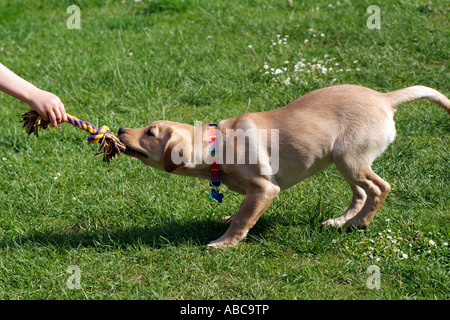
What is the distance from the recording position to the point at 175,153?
3822 mm

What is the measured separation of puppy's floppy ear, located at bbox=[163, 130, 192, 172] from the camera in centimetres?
382

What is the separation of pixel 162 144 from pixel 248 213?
778 millimetres

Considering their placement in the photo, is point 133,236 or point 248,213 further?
point 133,236

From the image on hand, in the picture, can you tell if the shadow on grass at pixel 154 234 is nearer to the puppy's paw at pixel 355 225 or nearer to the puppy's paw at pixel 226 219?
the puppy's paw at pixel 226 219

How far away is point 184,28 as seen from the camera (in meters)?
7.37

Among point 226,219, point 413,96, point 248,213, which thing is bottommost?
point 226,219

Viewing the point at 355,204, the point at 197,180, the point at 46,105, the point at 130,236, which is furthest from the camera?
the point at 197,180

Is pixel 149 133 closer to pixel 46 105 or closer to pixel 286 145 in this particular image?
pixel 46 105

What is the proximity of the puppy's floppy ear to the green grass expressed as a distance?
1.72 feet

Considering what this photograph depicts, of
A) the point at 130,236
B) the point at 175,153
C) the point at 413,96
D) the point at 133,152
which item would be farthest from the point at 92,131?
the point at 413,96

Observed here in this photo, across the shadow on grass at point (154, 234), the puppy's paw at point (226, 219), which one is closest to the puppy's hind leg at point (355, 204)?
the shadow on grass at point (154, 234)

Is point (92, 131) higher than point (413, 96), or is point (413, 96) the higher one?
point (413, 96)

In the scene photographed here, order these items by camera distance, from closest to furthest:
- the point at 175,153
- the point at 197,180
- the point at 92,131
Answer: the point at 175,153 → the point at 92,131 → the point at 197,180

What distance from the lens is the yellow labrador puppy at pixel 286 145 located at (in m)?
3.83
